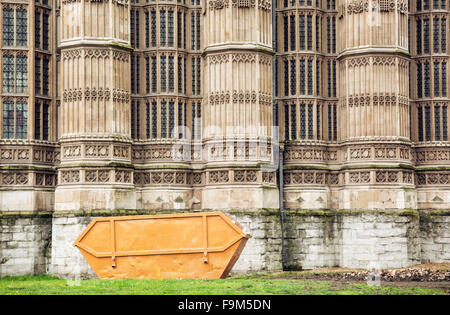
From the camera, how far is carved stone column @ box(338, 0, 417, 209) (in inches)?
1588

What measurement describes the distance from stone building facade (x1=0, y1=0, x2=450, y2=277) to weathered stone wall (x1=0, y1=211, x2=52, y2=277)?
6 centimetres

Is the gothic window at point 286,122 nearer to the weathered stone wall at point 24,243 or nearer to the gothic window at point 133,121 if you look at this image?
the gothic window at point 133,121

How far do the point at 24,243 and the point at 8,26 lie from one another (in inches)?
366

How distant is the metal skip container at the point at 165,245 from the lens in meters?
30.9

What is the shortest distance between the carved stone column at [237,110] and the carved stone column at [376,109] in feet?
12.4

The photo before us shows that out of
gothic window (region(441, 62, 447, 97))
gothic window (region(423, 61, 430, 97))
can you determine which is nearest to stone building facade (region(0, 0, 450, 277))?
gothic window (region(441, 62, 447, 97))

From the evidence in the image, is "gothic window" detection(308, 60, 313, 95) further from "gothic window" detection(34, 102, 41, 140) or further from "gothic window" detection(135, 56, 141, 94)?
"gothic window" detection(34, 102, 41, 140)

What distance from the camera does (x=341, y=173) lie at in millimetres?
41688

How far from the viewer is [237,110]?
3956cm

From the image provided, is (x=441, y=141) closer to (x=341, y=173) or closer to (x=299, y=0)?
(x=341, y=173)

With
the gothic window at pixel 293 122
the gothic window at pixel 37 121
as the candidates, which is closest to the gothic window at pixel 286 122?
the gothic window at pixel 293 122

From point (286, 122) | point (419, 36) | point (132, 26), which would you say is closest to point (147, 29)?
point (132, 26)
